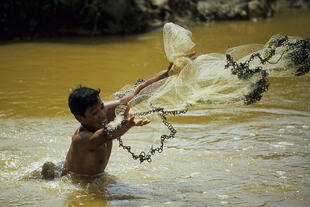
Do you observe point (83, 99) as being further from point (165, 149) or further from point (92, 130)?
point (165, 149)

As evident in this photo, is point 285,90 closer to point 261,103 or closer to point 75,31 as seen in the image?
point 261,103

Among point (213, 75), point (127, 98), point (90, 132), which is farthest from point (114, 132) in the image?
point (213, 75)

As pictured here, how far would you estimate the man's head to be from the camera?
3.62 metres

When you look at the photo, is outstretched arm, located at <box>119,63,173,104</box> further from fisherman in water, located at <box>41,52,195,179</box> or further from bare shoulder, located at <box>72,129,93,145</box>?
bare shoulder, located at <box>72,129,93,145</box>

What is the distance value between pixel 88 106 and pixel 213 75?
1.13 metres

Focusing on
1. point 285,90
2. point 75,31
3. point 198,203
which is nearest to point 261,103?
point 285,90

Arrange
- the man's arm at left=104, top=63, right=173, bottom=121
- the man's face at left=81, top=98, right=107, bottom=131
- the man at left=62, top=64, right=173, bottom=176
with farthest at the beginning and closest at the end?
the man's arm at left=104, top=63, right=173, bottom=121
the man's face at left=81, top=98, right=107, bottom=131
the man at left=62, top=64, right=173, bottom=176

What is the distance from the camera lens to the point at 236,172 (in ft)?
13.5

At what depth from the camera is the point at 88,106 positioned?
3.65 meters

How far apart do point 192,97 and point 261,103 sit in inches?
100

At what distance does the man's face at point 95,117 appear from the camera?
3689 mm

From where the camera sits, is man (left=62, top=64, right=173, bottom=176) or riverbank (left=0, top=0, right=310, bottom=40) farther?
riverbank (left=0, top=0, right=310, bottom=40)

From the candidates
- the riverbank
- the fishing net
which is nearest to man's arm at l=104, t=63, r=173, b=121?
the fishing net

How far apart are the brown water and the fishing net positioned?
0.53 m
